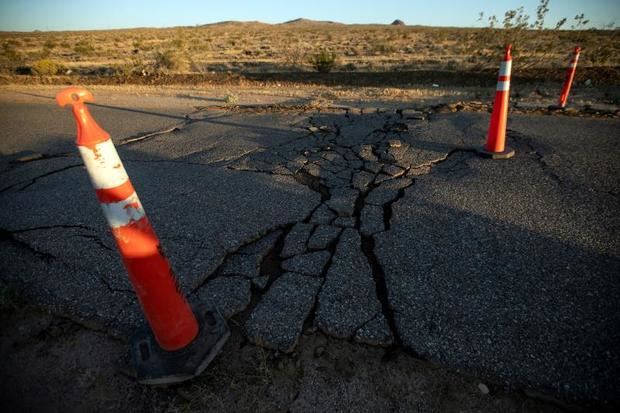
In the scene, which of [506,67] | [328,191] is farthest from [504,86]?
[328,191]

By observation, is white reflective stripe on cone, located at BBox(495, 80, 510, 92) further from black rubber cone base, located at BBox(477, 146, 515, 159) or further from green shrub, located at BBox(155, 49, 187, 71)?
green shrub, located at BBox(155, 49, 187, 71)

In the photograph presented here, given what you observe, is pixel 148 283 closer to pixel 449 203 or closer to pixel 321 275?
pixel 321 275

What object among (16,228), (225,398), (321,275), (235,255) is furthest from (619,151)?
(16,228)

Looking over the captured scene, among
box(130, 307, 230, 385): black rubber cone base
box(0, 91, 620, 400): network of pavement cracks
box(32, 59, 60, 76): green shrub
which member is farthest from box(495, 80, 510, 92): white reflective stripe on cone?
box(32, 59, 60, 76): green shrub

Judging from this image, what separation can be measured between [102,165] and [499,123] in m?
4.12

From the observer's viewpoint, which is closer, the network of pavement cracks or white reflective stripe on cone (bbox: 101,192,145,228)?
white reflective stripe on cone (bbox: 101,192,145,228)

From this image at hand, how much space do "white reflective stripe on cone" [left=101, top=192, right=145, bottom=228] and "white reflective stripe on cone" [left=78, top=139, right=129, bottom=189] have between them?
0.27ft

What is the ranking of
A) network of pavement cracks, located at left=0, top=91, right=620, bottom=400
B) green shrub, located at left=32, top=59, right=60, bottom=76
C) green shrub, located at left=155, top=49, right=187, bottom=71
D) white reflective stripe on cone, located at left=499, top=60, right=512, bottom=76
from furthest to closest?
green shrub, located at left=155, top=49, right=187, bottom=71 → green shrub, located at left=32, top=59, right=60, bottom=76 → white reflective stripe on cone, located at left=499, top=60, right=512, bottom=76 → network of pavement cracks, located at left=0, top=91, right=620, bottom=400

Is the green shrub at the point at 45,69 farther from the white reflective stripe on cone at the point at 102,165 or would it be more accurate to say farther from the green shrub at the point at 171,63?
the white reflective stripe on cone at the point at 102,165

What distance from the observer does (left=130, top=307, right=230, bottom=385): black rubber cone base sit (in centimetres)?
157

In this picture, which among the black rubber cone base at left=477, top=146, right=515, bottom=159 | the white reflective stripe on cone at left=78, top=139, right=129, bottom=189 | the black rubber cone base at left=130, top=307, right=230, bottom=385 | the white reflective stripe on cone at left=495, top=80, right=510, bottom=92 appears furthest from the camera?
the black rubber cone base at left=477, top=146, right=515, bottom=159

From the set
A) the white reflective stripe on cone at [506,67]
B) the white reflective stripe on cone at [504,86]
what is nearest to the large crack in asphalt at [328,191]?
the white reflective stripe on cone at [504,86]

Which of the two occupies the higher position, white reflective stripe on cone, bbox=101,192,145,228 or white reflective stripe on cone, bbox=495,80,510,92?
white reflective stripe on cone, bbox=101,192,145,228

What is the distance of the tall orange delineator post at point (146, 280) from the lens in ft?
4.09
